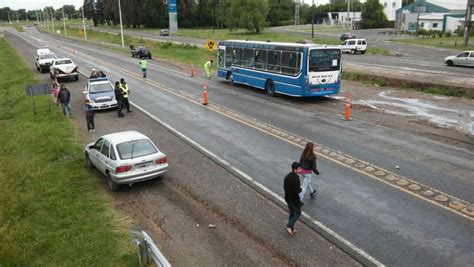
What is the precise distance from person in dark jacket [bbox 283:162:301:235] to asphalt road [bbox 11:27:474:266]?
40.3 inches

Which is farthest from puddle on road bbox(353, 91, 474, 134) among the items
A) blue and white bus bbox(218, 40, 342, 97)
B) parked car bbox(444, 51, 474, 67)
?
parked car bbox(444, 51, 474, 67)

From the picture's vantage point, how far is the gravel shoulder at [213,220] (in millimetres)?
8758

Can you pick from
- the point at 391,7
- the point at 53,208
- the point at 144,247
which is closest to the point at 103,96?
the point at 53,208

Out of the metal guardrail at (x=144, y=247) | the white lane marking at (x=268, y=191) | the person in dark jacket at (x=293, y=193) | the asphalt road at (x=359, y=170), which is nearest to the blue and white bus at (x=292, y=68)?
the asphalt road at (x=359, y=170)

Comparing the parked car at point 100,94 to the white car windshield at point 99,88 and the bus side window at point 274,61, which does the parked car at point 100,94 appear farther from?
the bus side window at point 274,61

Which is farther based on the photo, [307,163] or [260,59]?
[260,59]

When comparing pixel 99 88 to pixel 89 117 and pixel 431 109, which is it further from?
pixel 431 109

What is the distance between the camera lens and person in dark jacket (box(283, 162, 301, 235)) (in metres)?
9.21

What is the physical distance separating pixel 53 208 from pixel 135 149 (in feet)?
8.79

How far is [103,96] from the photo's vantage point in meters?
23.8

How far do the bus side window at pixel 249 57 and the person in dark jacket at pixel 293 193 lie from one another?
791 inches

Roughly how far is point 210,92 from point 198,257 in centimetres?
2057

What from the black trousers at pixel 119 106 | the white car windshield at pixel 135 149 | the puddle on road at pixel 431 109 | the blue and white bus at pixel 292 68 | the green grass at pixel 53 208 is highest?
the blue and white bus at pixel 292 68

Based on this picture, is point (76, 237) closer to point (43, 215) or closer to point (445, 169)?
point (43, 215)
